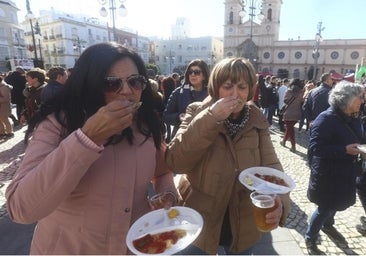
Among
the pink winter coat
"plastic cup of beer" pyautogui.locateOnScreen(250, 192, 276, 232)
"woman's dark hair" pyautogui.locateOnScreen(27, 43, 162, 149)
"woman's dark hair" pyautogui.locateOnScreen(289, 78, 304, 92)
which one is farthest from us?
"woman's dark hair" pyautogui.locateOnScreen(289, 78, 304, 92)

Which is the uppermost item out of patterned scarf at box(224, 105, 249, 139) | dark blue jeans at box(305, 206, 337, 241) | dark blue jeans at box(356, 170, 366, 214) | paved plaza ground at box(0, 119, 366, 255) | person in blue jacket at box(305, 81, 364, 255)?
patterned scarf at box(224, 105, 249, 139)

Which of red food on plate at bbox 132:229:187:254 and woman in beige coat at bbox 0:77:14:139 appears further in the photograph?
woman in beige coat at bbox 0:77:14:139

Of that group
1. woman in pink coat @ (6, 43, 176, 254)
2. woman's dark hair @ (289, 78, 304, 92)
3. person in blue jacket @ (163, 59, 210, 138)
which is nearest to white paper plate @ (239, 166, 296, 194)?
woman in pink coat @ (6, 43, 176, 254)

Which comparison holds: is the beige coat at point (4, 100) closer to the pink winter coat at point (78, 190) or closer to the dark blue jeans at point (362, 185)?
the pink winter coat at point (78, 190)

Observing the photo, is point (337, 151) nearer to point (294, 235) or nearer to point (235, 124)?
point (294, 235)

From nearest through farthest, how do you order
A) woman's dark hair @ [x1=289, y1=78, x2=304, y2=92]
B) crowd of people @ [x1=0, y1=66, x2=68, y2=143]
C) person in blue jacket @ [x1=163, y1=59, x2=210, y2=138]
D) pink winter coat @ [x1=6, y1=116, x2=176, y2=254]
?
1. pink winter coat @ [x1=6, y1=116, x2=176, y2=254]
2. person in blue jacket @ [x1=163, y1=59, x2=210, y2=138]
3. crowd of people @ [x1=0, y1=66, x2=68, y2=143]
4. woman's dark hair @ [x1=289, y1=78, x2=304, y2=92]

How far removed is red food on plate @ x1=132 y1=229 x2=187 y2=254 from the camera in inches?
52.5

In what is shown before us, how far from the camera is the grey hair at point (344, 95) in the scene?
291 centimetres

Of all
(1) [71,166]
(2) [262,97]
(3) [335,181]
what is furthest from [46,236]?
(2) [262,97]

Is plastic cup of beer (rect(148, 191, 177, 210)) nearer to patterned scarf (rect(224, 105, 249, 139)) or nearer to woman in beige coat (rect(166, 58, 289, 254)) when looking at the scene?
woman in beige coat (rect(166, 58, 289, 254))

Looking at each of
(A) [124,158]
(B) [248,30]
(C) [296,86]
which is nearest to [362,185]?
(A) [124,158]

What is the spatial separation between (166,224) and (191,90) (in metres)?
3.07

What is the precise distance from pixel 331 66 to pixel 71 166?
241 feet

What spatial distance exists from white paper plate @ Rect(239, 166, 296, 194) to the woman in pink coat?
651mm
